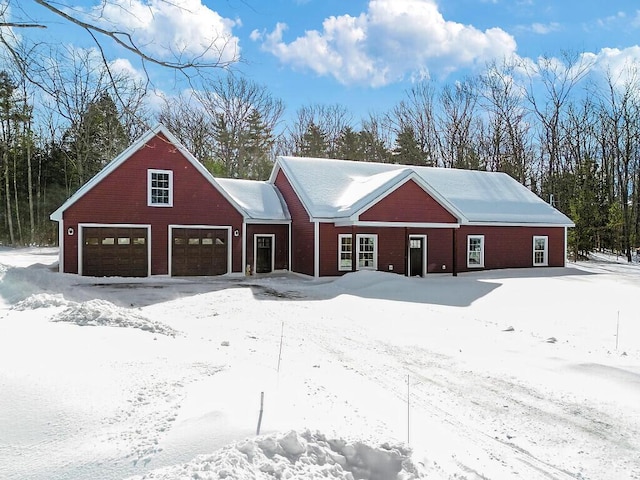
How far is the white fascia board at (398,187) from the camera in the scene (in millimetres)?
18578

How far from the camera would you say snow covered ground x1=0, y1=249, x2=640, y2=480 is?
3404 millimetres

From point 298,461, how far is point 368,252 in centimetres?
1656

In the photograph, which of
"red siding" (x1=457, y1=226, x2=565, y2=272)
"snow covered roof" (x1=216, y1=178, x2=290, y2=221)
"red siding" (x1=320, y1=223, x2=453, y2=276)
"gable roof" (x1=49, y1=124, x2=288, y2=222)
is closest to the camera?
"gable roof" (x1=49, y1=124, x2=288, y2=222)

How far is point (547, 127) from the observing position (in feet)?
132

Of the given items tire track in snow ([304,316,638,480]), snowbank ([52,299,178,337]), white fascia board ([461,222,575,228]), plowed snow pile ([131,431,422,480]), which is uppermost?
white fascia board ([461,222,575,228])

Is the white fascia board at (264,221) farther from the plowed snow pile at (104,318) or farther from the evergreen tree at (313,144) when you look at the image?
the evergreen tree at (313,144)

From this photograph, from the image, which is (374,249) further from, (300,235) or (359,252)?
(300,235)

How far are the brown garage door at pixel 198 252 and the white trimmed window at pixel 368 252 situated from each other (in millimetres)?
5632

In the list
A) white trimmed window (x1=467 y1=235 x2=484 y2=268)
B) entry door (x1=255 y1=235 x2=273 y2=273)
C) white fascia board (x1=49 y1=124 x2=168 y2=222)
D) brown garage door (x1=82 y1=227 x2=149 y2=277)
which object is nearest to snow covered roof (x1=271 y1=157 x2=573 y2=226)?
white trimmed window (x1=467 y1=235 x2=484 y2=268)

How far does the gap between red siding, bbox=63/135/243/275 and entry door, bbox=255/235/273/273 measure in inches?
56.2

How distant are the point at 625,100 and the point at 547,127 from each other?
5.77 metres

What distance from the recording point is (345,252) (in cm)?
1941

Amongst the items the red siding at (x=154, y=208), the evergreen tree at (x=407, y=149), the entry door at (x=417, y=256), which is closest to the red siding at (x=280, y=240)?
the red siding at (x=154, y=208)

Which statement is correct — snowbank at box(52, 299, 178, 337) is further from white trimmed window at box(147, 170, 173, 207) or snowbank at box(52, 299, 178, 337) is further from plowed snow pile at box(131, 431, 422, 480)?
white trimmed window at box(147, 170, 173, 207)
